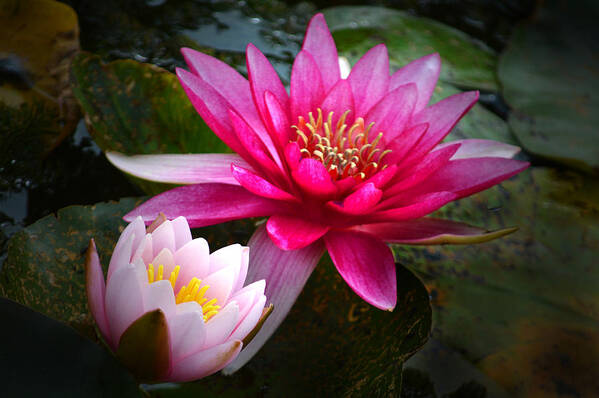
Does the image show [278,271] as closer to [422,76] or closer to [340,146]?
[340,146]

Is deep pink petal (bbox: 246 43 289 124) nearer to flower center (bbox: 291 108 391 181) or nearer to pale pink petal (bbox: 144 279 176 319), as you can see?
flower center (bbox: 291 108 391 181)

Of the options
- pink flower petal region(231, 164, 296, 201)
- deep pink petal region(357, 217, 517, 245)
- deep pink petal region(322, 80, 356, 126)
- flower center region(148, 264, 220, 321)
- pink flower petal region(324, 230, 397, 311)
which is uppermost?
deep pink petal region(322, 80, 356, 126)

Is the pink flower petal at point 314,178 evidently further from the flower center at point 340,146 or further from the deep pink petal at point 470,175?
the deep pink petal at point 470,175

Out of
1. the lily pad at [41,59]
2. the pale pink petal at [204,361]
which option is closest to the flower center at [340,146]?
the pale pink petal at [204,361]

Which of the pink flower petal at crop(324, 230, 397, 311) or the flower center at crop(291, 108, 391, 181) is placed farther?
the flower center at crop(291, 108, 391, 181)

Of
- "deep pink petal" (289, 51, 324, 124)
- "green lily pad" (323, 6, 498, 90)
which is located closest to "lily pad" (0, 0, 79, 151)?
"deep pink petal" (289, 51, 324, 124)

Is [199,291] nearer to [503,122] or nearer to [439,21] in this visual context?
[503,122]

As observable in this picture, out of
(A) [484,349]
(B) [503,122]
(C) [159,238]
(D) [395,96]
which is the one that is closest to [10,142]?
(C) [159,238]
